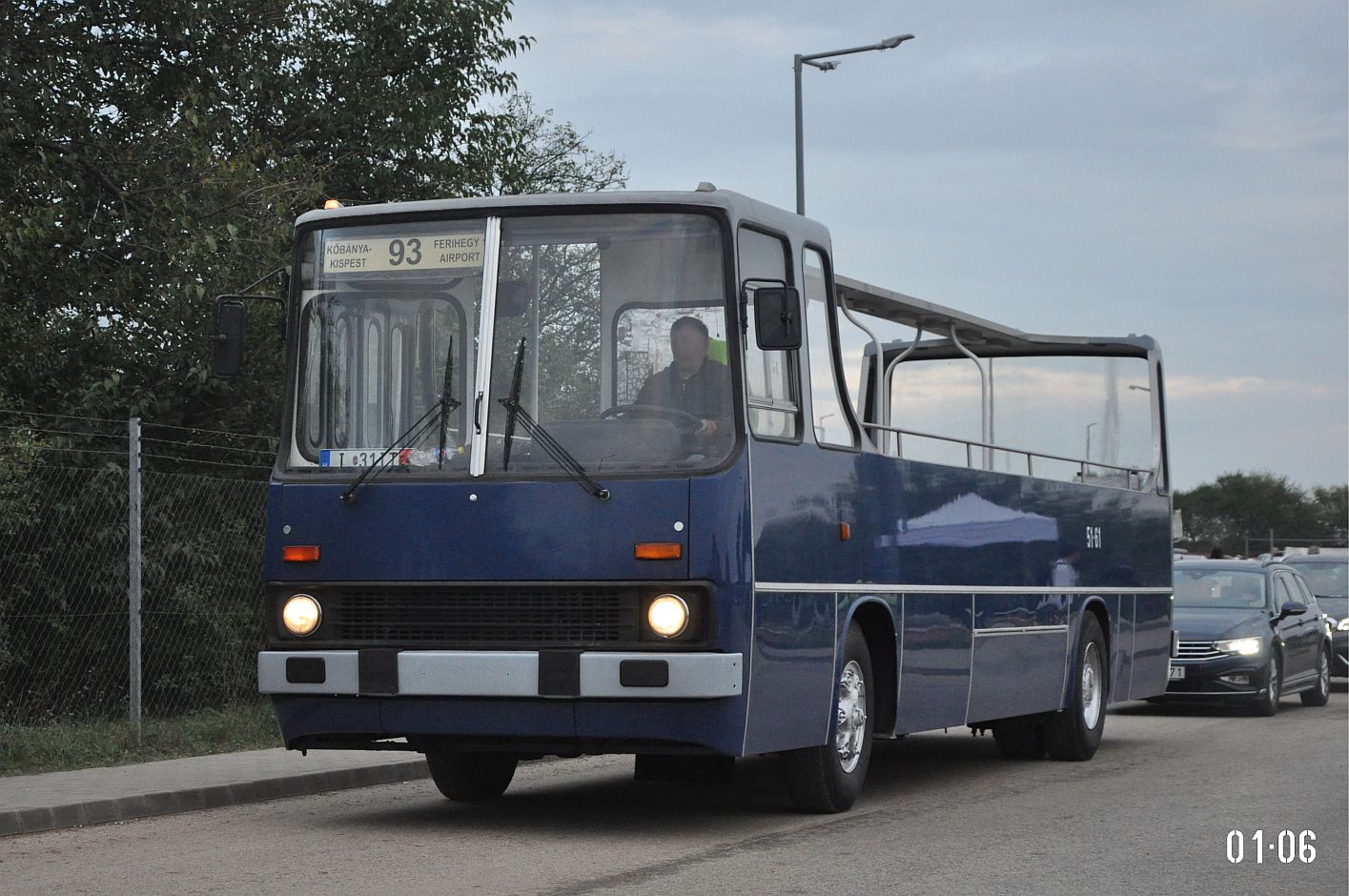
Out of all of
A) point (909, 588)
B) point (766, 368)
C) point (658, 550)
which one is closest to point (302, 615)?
point (658, 550)

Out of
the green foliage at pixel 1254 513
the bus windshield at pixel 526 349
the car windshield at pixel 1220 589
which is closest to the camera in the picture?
the bus windshield at pixel 526 349

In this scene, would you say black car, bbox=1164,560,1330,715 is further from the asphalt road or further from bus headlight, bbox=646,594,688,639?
bus headlight, bbox=646,594,688,639

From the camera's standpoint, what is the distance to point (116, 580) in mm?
16047

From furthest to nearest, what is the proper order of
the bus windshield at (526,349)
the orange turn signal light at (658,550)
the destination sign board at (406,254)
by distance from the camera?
the destination sign board at (406,254), the bus windshield at (526,349), the orange turn signal light at (658,550)

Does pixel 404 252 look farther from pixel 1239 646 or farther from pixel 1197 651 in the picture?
pixel 1239 646

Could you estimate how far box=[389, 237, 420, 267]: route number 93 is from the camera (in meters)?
10.4

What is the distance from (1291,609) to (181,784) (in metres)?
13.6

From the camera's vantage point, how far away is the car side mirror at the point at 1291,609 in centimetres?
2164

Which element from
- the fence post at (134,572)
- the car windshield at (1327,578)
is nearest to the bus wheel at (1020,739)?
the fence post at (134,572)

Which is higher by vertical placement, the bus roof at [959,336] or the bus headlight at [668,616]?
the bus roof at [959,336]

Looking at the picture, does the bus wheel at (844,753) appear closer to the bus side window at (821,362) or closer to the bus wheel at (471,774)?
the bus side window at (821,362)

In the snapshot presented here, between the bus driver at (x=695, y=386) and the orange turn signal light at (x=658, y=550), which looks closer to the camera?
the orange turn signal light at (x=658, y=550)

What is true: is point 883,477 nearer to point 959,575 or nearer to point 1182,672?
A: point 959,575

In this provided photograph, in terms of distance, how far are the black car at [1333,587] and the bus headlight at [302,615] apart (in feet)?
64.3
